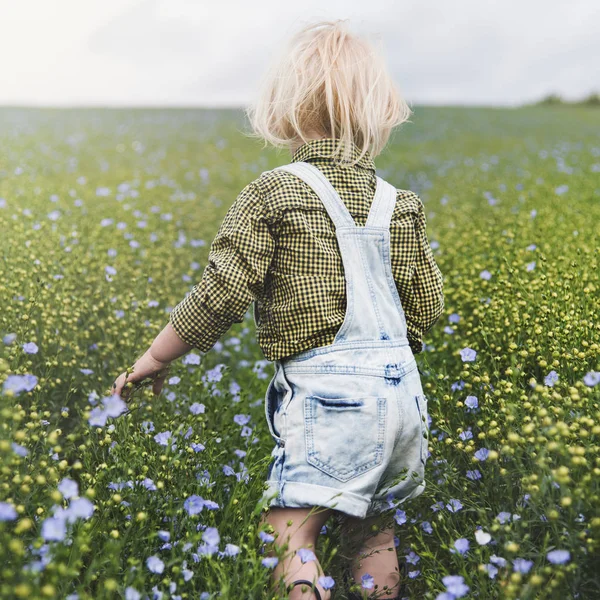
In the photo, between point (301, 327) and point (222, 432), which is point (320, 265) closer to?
point (301, 327)

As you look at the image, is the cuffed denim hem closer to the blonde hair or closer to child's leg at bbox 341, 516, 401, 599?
child's leg at bbox 341, 516, 401, 599

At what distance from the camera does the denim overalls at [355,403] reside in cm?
193

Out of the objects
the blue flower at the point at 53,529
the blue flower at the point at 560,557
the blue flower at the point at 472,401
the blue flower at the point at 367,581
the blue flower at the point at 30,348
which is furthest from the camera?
the blue flower at the point at 30,348

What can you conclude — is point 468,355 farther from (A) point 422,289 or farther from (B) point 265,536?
(B) point 265,536

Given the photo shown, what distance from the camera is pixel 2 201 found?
A: 15.4 ft

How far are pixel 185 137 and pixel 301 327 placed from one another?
40.3 ft

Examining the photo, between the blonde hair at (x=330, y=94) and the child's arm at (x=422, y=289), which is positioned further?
the child's arm at (x=422, y=289)

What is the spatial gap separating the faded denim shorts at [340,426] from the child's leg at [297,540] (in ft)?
0.15

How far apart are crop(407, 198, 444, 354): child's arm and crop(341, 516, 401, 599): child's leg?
0.70 m

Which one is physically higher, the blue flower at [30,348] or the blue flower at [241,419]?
the blue flower at [30,348]

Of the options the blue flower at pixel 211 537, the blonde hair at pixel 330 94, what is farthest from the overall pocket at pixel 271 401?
the blonde hair at pixel 330 94

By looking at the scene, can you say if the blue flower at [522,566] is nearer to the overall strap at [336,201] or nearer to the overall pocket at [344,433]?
the overall pocket at [344,433]

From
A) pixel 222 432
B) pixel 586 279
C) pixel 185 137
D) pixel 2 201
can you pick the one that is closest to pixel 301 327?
pixel 222 432

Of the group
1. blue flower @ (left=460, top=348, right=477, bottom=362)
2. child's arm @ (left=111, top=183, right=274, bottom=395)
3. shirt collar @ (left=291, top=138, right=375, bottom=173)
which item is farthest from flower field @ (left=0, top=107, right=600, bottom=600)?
shirt collar @ (left=291, top=138, right=375, bottom=173)
